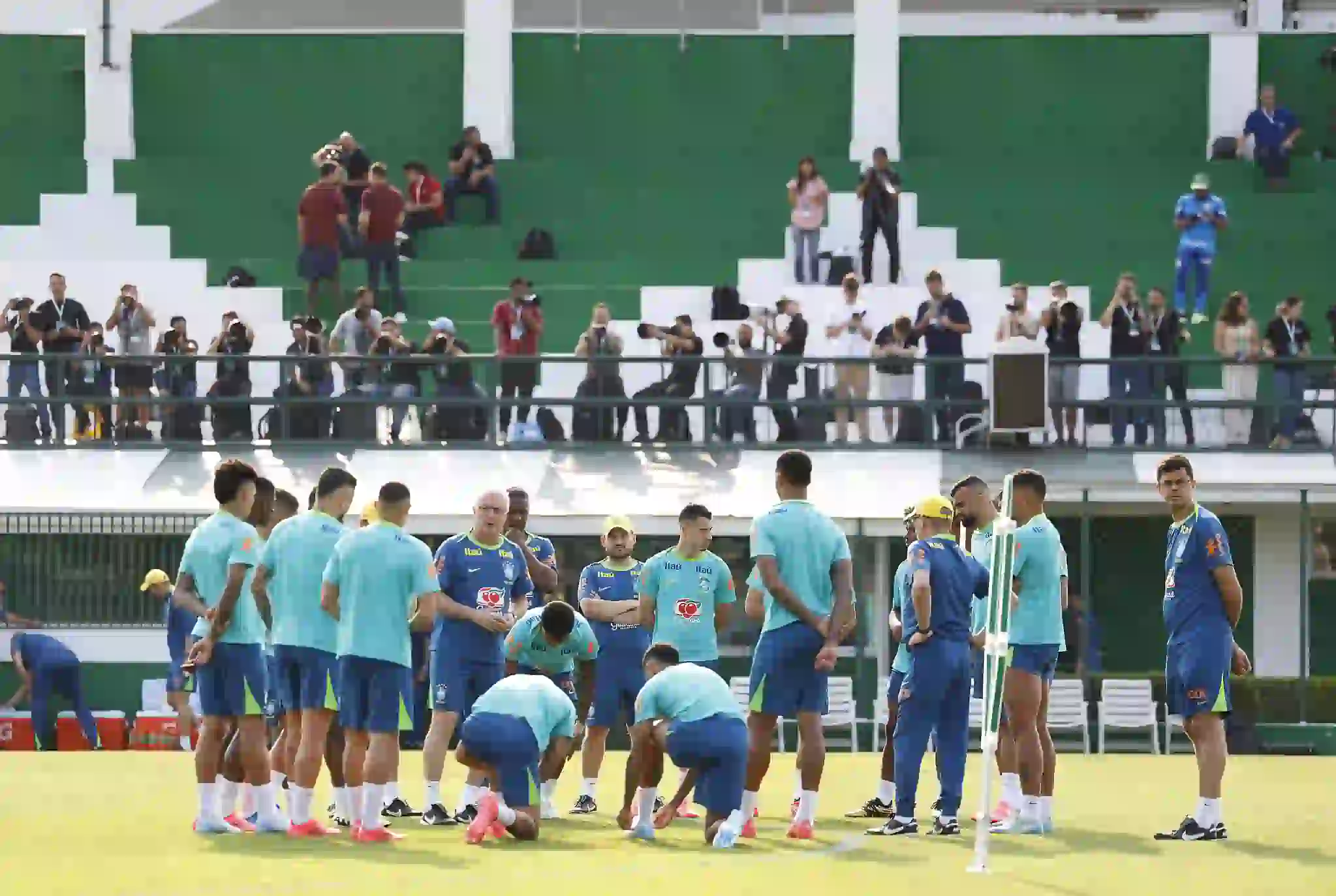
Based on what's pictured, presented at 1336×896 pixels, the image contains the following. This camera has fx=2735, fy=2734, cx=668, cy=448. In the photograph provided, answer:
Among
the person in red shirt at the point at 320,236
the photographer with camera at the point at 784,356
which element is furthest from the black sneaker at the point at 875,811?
the person in red shirt at the point at 320,236

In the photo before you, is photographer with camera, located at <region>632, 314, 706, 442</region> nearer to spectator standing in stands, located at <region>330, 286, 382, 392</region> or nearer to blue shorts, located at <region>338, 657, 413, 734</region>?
spectator standing in stands, located at <region>330, 286, 382, 392</region>

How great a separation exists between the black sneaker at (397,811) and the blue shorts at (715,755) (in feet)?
8.27

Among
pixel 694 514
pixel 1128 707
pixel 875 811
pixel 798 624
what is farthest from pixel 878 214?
pixel 798 624

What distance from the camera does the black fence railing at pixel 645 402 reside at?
28.2 meters

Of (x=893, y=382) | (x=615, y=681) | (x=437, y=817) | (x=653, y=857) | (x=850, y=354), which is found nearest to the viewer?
(x=653, y=857)

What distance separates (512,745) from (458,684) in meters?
2.03

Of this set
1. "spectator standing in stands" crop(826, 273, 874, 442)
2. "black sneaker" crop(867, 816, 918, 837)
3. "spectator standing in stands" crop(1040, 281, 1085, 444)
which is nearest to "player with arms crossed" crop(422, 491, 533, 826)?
"black sneaker" crop(867, 816, 918, 837)

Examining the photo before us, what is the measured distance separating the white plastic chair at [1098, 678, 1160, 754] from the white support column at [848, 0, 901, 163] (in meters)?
12.4

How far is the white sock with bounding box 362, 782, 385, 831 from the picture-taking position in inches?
570

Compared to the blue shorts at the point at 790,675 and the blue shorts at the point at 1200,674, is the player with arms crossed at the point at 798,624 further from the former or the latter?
the blue shorts at the point at 1200,674

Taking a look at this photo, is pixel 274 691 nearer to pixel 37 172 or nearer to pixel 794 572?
pixel 794 572

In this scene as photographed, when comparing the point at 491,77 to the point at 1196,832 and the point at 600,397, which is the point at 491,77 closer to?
the point at 600,397

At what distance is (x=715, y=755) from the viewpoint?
1441 centimetres

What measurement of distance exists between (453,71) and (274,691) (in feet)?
75.2
